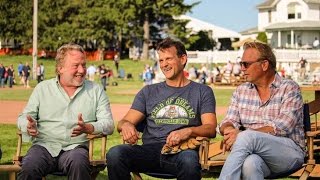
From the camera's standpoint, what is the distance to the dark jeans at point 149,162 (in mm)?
5625

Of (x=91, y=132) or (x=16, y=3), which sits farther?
(x=16, y=3)

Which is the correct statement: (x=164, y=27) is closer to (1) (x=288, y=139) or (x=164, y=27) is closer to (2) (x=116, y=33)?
(2) (x=116, y=33)

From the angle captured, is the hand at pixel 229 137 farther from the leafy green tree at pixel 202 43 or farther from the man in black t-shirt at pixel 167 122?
the leafy green tree at pixel 202 43

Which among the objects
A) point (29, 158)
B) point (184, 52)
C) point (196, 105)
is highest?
point (184, 52)

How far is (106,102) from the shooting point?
6.39m

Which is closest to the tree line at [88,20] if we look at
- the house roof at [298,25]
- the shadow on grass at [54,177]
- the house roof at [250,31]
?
the house roof at [298,25]

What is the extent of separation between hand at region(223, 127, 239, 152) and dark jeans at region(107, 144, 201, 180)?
0.85 feet

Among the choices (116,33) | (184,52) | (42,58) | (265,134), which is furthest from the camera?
(116,33)

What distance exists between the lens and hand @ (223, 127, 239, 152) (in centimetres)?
569

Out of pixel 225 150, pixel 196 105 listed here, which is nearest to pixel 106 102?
pixel 196 105

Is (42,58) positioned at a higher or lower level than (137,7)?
lower

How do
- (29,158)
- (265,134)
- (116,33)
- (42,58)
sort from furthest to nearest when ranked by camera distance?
(116,33)
(42,58)
(29,158)
(265,134)

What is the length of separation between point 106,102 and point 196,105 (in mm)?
826

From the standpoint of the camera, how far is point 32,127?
606cm
